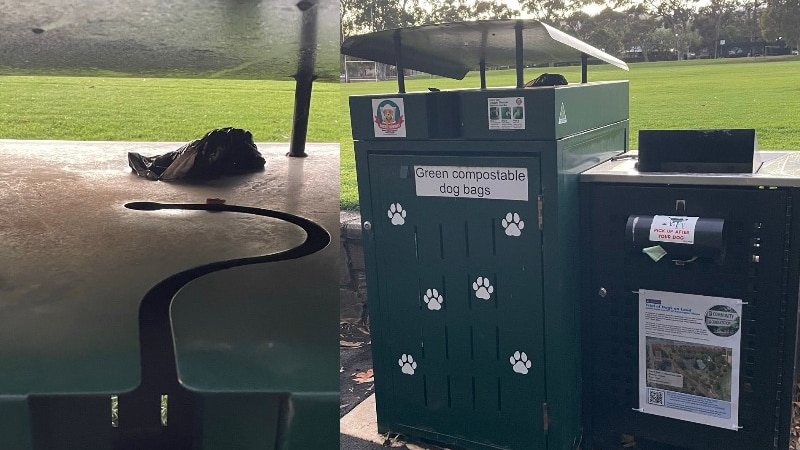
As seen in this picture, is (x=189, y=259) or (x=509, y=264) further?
(x=189, y=259)

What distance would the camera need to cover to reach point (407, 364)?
3.02 meters

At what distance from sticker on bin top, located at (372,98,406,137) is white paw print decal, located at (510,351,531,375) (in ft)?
3.40

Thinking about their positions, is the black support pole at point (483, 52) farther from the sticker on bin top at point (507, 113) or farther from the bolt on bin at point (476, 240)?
the sticker on bin top at point (507, 113)

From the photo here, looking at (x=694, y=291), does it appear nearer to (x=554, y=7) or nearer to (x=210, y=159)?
(x=210, y=159)

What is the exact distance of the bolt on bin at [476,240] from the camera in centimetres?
257

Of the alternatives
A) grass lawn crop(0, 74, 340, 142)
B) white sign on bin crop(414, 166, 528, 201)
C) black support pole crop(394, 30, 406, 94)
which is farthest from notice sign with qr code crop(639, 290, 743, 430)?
grass lawn crop(0, 74, 340, 142)

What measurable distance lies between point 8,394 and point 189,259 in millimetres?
1543

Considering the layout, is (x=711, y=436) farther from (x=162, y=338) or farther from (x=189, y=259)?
(x=189, y=259)

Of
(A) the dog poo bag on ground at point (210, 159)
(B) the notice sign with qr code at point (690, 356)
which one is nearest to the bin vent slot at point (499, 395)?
(B) the notice sign with qr code at point (690, 356)

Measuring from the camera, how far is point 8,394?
212 cm

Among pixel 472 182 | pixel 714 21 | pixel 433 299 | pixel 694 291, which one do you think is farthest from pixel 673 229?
pixel 714 21

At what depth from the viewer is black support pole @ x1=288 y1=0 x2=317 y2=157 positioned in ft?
9.01

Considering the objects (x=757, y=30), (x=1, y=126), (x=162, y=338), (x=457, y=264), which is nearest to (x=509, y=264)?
(x=457, y=264)

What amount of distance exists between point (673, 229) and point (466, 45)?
1.19 meters
